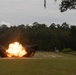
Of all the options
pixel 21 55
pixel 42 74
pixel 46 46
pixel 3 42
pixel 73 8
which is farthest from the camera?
pixel 46 46

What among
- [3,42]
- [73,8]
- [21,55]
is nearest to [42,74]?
[73,8]

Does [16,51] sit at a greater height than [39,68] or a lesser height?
lesser

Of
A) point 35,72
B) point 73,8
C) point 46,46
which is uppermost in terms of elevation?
point 73,8

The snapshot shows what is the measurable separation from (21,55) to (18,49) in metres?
1.28

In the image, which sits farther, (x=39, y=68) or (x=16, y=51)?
(x=16, y=51)

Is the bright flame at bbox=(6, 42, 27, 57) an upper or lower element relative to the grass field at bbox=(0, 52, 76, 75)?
lower

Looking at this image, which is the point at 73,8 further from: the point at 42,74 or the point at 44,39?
the point at 44,39

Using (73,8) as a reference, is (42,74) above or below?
below

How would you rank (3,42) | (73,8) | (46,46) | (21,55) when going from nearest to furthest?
(73,8) < (21,55) < (3,42) < (46,46)

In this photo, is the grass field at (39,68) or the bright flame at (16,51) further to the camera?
the bright flame at (16,51)

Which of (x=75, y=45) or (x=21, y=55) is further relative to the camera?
(x=75, y=45)

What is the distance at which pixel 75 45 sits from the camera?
115812 millimetres

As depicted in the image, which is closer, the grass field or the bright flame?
the grass field

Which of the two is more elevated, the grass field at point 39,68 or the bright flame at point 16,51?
the grass field at point 39,68
